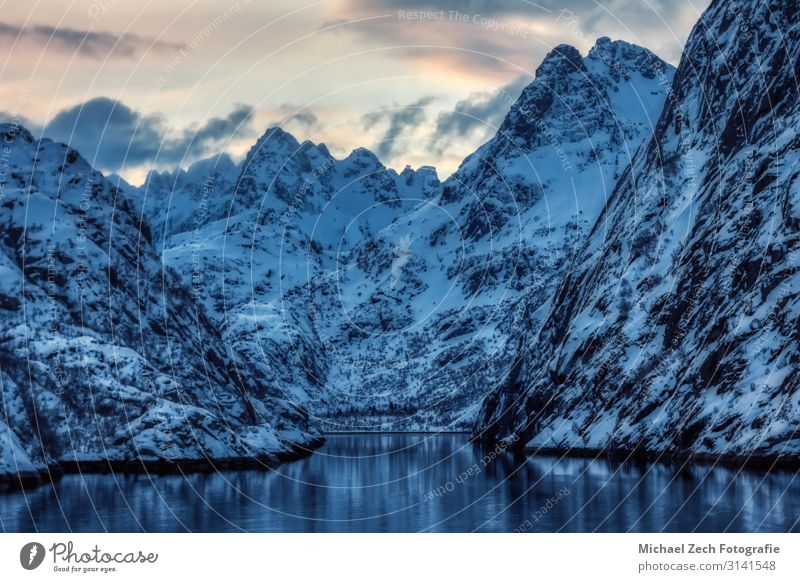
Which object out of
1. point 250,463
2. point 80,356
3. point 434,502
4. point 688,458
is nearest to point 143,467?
point 80,356

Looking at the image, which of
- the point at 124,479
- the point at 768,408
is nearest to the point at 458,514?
the point at 768,408

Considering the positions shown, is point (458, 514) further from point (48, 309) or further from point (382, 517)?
point (48, 309)

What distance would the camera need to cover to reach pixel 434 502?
11000cm

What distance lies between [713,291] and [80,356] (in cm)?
9560

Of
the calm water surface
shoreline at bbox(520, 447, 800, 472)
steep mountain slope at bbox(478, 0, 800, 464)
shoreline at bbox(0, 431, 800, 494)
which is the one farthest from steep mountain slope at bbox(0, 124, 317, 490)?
steep mountain slope at bbox(478, 0, 800, 464)

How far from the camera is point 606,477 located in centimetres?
12431

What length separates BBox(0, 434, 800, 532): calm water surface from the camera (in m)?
83.8

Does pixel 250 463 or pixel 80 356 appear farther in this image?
pixel 250 463

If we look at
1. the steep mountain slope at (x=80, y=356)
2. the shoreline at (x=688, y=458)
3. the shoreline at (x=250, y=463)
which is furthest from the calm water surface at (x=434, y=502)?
the steep mountain slope at (x=80, y=356)

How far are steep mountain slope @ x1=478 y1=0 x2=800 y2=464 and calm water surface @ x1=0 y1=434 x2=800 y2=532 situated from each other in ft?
28.8

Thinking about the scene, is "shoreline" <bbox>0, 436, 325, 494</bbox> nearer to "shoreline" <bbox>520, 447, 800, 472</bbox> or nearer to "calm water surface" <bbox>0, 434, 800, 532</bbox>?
"calm water surface" <bbox>0, 434, 800, 532</bbox>

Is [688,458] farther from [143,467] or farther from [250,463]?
[250,463]

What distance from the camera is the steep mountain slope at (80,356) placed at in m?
154
